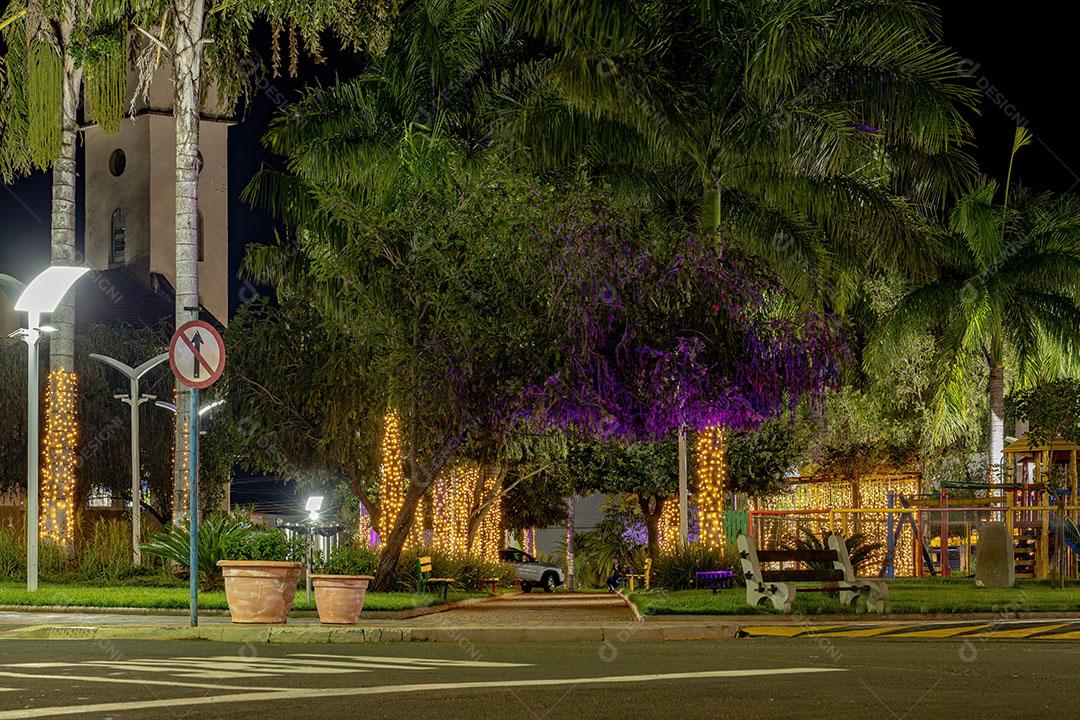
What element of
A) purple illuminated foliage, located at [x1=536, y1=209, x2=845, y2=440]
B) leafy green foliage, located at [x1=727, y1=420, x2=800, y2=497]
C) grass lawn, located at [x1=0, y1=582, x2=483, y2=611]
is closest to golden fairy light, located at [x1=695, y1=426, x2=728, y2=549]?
purple illuminated foliage, located at [x1=536, y1=209, x2=845, y2=440]

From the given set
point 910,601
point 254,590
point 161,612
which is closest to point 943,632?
point 910,601

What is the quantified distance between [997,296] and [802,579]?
1992 centimetres

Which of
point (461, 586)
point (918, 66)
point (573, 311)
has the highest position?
point (918, 66)

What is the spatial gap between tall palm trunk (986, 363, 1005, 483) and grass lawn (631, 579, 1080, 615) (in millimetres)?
16756

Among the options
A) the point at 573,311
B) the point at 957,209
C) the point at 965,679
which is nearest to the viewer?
the point at 965,679

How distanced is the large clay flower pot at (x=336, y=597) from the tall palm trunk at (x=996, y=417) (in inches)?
1111

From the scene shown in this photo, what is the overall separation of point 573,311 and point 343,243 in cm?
787

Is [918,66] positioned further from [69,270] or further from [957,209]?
[69,270]

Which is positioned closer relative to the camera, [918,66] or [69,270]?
[69,270]

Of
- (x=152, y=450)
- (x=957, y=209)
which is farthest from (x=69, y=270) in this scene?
(x=152, y=450)

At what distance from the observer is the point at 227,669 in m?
12.8

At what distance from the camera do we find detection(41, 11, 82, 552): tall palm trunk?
31.5 m

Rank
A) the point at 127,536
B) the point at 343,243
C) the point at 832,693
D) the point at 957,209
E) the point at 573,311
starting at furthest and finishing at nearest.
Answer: the point at 957,209 → the point at 127,536 → the point at 343,243 → the point at 573,311 → the point at 832,693

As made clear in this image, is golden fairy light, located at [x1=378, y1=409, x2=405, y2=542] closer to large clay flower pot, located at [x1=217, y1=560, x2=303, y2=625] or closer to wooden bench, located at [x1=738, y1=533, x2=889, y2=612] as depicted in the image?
wooden bench, located at [x1=738, y1=533, x2=889, y2=612]
